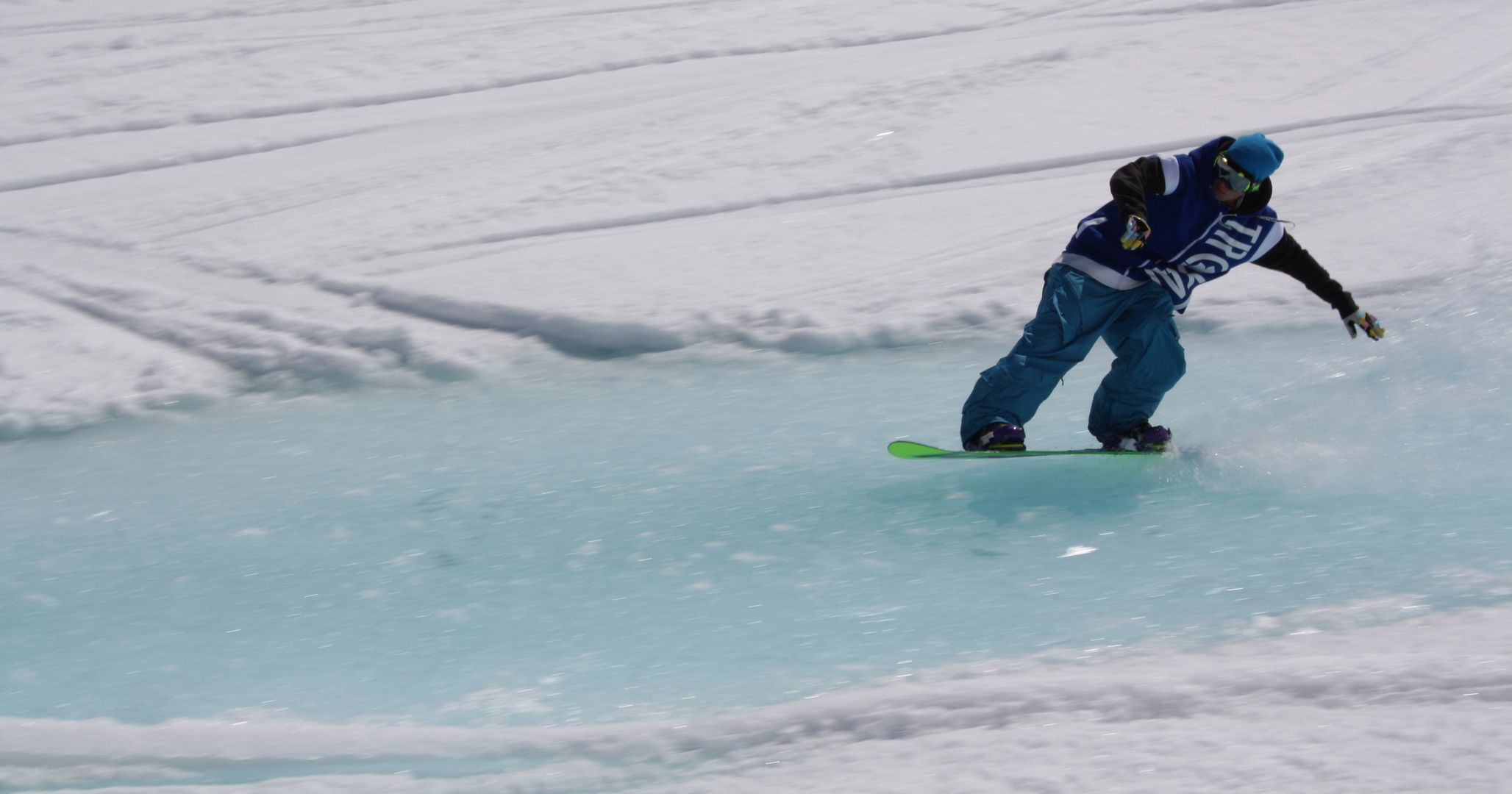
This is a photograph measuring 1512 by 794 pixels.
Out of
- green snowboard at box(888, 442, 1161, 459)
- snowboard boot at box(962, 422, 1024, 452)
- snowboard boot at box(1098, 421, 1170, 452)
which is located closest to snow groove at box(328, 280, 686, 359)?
green snowboard at box(888, 442, 1161, 459)

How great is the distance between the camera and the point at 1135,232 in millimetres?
3158

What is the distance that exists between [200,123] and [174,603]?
5.08 metres

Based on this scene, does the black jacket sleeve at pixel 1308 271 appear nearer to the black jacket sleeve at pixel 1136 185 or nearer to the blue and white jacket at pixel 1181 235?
the blue and white jacket at pixel 1181 235

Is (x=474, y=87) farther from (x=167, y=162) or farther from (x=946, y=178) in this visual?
(x=946, y=178)

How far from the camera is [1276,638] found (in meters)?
2.52

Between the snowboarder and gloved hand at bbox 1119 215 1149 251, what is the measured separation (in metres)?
0.16

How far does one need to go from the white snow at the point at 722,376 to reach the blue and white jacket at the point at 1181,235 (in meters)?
0.56

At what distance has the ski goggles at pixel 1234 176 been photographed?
3.25m

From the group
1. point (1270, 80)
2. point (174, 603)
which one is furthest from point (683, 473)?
point (1270, 80)

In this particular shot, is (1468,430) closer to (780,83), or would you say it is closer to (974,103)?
(974,103)

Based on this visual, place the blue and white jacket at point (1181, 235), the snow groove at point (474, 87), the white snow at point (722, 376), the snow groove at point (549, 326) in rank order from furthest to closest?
the snow groove at point (474, 87) < the snow groove at point (549, 326) < the blue and white jacket at point (1181, 235) < the white snow at point (722, 376)

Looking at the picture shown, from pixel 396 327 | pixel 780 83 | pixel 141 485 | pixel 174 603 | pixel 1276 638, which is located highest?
pixel 780 83

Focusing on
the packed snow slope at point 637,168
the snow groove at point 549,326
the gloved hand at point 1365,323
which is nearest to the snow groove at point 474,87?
the packed snow slope at point 637,168

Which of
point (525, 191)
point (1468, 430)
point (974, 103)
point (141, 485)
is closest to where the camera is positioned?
point (1468, 430)
